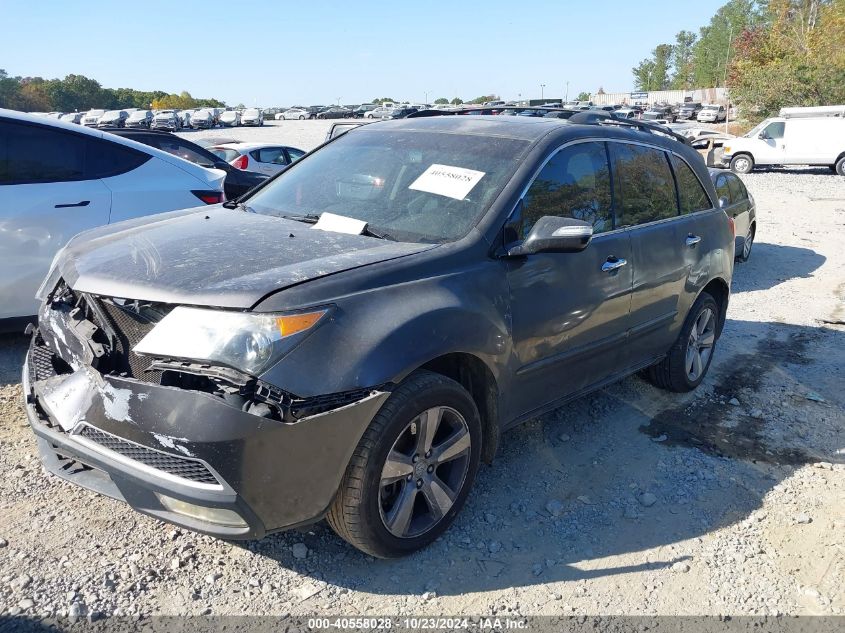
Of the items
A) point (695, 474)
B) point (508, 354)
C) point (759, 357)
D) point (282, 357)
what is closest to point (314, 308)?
point (282, 357)

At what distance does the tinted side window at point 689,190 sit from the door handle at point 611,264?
107 cm

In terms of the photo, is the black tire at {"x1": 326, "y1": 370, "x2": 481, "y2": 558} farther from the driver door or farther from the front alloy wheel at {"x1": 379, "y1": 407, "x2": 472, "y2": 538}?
the driver door

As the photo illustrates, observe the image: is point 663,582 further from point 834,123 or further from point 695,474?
point 834,123

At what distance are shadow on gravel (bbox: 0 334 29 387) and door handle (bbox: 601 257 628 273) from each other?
3728 mm

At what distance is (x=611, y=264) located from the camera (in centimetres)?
398

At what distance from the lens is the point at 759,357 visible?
6074 mm

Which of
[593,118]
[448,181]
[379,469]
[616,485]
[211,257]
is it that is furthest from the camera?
[593,118]

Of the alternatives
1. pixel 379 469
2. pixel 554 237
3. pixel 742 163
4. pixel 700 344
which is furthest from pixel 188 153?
pixel 742 163

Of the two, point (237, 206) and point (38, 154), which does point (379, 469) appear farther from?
point (38, 154)

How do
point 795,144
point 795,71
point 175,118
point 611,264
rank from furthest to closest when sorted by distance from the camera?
point 175,118 → point 795,71 → point 795,144 → point 611,264

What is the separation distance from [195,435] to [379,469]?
72 centimetres

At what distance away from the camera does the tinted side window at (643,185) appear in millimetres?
4262

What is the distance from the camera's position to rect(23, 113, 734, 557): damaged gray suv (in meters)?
2.57

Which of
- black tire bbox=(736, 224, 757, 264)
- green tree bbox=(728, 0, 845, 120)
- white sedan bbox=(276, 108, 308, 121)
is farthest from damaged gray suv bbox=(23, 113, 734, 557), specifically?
white sedan bbox=(276, 108, 308, 121)
